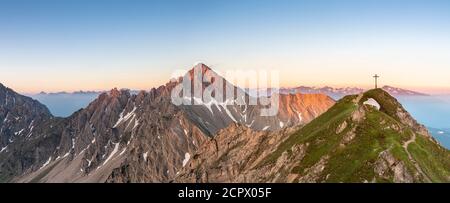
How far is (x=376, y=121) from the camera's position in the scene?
152375 mm

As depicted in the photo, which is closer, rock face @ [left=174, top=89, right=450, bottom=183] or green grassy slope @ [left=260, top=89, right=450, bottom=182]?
rock face @ [left=174, top=89, right=450, bottom=183]

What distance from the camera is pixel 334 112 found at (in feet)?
632

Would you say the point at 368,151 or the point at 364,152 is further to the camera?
the point at 364,152

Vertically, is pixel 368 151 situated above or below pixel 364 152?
above

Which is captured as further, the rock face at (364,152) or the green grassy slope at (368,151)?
the green grassy slope at (368,151)
